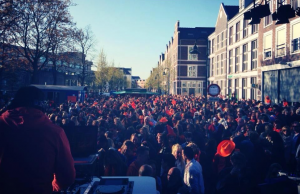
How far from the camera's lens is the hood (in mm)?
2328

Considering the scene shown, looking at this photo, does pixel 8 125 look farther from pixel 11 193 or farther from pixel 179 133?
pixel 179 133

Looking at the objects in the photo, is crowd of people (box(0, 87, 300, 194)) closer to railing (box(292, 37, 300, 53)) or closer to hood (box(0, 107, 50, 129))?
A: hood (box(0, 107, 50, 129))

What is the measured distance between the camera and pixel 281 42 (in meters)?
21.8

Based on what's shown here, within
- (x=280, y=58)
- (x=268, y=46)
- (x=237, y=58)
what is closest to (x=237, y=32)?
(x=237, y=58)

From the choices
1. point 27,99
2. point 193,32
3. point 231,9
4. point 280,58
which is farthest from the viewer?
point 193,32

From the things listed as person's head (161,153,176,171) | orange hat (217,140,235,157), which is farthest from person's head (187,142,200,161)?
person's head (161,153,176,171)

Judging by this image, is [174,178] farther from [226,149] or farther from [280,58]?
[280,58]

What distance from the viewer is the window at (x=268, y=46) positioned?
938 inches

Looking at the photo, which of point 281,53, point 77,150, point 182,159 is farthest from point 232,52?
point 77,150

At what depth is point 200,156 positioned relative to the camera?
A: 621 cm

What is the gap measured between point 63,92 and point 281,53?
71.7 feet

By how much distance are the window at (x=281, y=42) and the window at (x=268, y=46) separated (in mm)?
1453

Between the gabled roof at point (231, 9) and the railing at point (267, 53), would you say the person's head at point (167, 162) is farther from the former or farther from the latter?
the gabled roof at point (231, 9)

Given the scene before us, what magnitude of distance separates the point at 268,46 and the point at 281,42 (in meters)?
2.44
